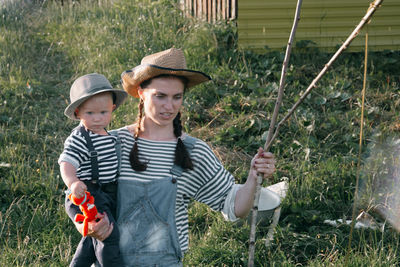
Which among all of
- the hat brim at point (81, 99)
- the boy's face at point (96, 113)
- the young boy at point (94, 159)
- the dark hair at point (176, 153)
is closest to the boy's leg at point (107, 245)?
the young boy at point (94, 159)

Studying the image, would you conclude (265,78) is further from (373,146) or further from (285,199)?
(285,199)

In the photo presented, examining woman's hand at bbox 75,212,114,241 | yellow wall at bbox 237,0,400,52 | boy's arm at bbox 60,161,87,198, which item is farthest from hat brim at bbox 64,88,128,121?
yellow wall at bbox 237,0,400,52

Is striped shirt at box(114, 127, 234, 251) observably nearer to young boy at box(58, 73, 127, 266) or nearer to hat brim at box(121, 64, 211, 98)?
young boy at box(58, 73, 127, 266)

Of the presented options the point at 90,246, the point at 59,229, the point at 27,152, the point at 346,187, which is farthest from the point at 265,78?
the point at 90,246

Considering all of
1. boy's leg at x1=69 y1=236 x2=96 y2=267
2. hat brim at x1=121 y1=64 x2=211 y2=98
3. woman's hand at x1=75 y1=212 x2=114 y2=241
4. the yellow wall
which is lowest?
boy's leg at x1=69 y1=236 x2=96 y2=267

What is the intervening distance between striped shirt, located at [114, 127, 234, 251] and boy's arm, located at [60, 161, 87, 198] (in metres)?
0.30

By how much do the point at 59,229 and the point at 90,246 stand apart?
180 cm

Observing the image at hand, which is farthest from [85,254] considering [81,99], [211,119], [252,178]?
[211,119]

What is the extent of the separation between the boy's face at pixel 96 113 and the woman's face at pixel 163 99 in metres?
0.22

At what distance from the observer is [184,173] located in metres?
2.78

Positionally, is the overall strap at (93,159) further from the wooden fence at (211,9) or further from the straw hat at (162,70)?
the wooden fence at (211,9)

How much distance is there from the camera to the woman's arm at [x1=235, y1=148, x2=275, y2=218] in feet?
8.11

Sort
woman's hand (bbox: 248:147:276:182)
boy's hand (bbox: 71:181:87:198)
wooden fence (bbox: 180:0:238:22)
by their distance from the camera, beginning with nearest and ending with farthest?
boy's hand (bbox: 71:181:87:198), woman's hand (bbox: 248:147:276:182), wooden fence (bbox: 180:0:238:22)

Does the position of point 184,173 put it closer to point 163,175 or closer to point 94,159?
point 163,175
